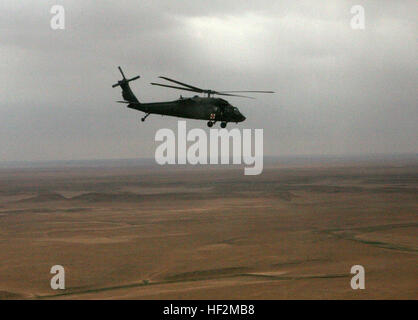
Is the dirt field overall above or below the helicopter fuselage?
below

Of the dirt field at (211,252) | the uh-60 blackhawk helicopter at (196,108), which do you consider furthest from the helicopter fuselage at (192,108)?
the dirt field at (211,252)

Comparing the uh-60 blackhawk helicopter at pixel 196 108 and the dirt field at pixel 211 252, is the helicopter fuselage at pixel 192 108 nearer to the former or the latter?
the uh-60 blackhawk helicopter at pixel 196 108

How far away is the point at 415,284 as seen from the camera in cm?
7975

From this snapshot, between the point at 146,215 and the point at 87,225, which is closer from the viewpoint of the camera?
the point at 87,225

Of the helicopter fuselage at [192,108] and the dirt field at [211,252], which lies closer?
the helicopter fuselage at [192,108]

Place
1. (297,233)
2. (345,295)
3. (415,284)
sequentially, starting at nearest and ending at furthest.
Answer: (345,295) < (415,284) < (297,233)

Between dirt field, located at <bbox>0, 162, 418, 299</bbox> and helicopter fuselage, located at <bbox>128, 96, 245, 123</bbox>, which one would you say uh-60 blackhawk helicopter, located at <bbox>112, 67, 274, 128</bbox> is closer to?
helicopter fuselage, located at <bbox>128, 96, 245, 123</bbox>

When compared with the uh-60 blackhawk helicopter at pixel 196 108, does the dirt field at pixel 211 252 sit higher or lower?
lower

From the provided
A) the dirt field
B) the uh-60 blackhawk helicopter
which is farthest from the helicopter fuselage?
the dirt field

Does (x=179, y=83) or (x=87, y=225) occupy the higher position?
(x=179, y=83)
